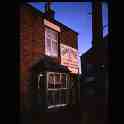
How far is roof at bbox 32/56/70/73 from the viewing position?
16064 millimetres

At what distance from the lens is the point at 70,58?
65.7 feet

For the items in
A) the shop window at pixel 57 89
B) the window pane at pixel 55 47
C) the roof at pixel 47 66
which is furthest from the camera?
the window pane at pixel 55 47

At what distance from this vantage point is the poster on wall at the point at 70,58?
18975mm

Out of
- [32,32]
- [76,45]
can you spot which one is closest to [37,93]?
[32,32]

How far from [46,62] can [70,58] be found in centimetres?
364

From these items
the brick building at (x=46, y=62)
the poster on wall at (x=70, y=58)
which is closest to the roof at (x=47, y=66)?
the brick building at (x=46, y=62)

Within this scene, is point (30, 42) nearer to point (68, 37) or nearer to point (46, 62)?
point (46, 62)

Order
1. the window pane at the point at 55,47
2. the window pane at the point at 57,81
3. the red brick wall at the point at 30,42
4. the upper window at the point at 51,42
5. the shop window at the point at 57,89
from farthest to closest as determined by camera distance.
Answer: the window pane at the point at 55,47 → the window pane at the point at 57,81 → the upper window at the point at 51,42 → the shop window at the point at 57,89 → the red brick wall at the point at 30,42

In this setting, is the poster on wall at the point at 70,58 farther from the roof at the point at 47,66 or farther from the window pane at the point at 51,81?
the window pane at the point at 51,81

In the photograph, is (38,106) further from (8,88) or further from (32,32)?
(8,88)

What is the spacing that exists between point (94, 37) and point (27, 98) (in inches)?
226

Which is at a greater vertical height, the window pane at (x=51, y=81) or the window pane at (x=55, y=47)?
the window pane at (x=55, y=47)

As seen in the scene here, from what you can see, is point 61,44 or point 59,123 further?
point 61,44

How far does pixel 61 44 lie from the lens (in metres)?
19.0
